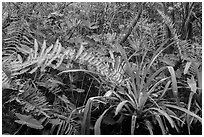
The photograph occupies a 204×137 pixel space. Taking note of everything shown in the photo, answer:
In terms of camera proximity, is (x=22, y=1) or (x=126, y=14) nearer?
(x=22, y=1)

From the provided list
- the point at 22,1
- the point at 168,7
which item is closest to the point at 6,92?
the point at 22,1

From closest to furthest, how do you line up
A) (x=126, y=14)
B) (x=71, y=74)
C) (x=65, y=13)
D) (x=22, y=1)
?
1. (x=71, y=74)
2. (x=22, y=1)
3. (x=65, y=13)
4. (x=126, y=14)

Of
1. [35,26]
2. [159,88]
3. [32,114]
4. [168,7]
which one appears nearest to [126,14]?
[168,7]

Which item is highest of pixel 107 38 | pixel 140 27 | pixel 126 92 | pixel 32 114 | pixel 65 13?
pixel 65 13

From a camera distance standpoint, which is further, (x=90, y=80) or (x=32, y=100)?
(x=90, y=80)

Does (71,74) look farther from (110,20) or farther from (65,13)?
(65,13)

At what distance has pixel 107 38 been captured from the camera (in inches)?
68.4

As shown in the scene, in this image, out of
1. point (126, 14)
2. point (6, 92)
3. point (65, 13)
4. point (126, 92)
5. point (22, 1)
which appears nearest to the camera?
point (6, 92)

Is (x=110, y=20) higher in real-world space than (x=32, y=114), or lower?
higher

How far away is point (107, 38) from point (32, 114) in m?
0.67

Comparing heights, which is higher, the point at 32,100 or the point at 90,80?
the point at 90,80

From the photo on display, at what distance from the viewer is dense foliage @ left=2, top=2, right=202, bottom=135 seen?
4.21ft

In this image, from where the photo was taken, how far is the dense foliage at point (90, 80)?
4.21 ft

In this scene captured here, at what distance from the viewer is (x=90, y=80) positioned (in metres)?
1.62
